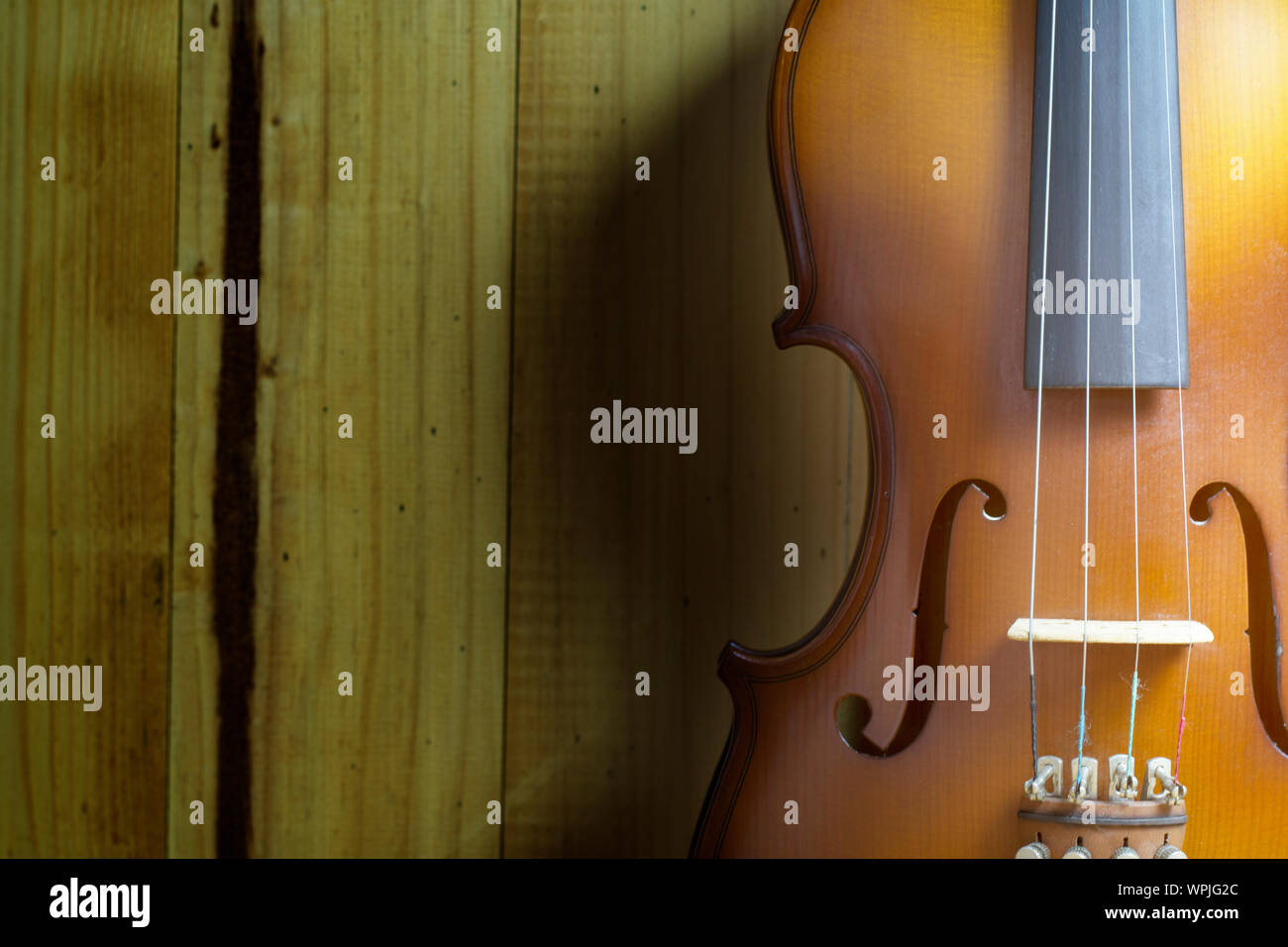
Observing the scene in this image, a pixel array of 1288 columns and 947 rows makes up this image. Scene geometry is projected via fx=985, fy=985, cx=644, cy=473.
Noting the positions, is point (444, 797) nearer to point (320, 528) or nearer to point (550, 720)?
point (550, 720)

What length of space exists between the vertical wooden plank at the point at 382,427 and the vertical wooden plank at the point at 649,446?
0.14 feet

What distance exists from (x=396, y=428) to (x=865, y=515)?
526 millimetres

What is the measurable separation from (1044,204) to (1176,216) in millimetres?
105

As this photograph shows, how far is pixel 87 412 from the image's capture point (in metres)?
1.07

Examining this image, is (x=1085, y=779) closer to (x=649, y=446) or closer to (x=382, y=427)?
(x=649, y=446)

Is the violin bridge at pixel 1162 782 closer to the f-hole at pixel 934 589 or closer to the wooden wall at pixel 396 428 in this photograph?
the f-hole at pixel 934 589

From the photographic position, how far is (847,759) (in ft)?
2.61

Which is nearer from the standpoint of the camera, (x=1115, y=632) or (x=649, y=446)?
(x=1115, y=632)

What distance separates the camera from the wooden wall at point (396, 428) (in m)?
1.04
